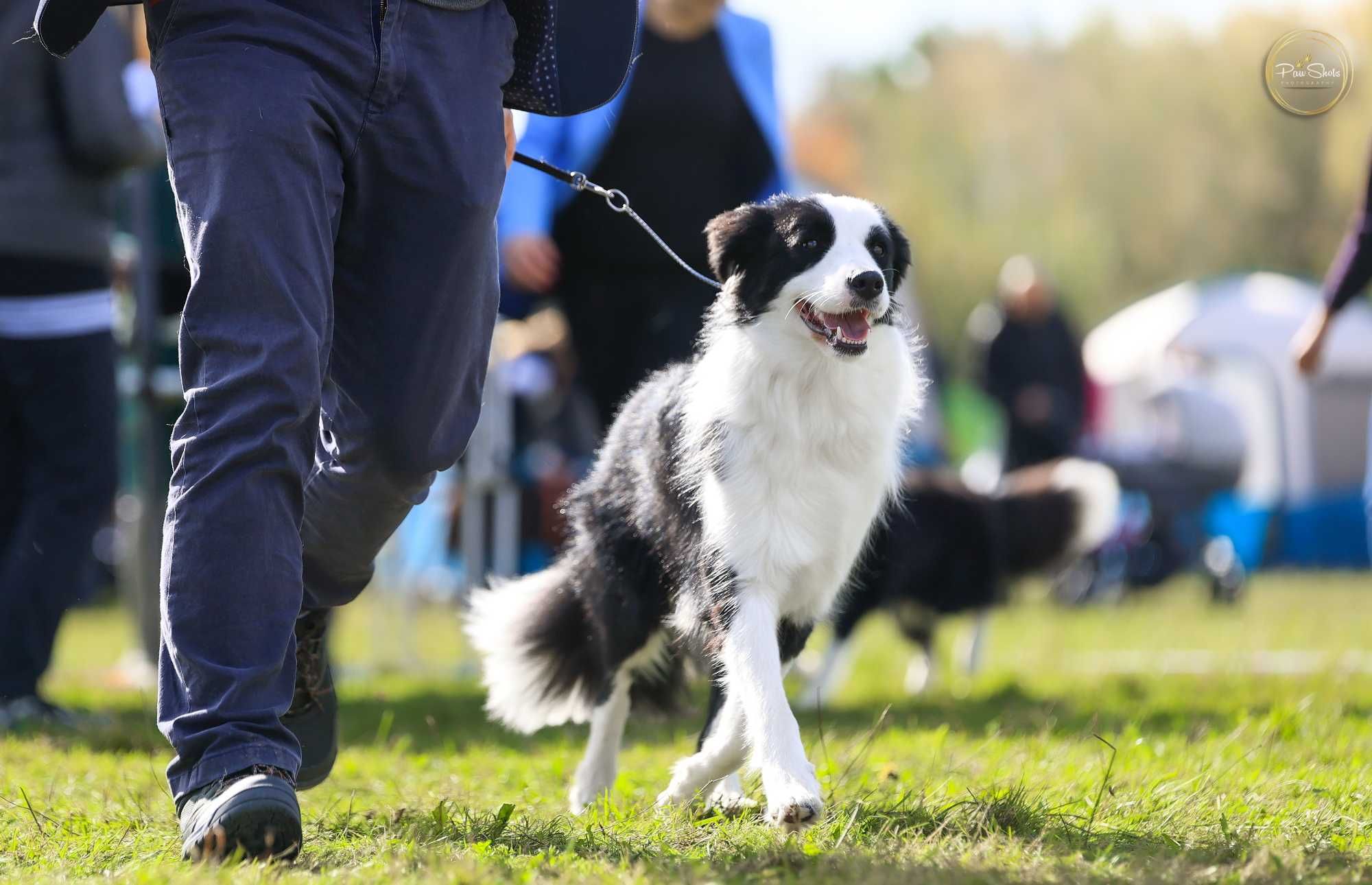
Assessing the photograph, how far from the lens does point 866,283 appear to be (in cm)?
311

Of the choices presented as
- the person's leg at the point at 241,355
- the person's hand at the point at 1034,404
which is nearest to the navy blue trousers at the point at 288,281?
the person's leg at the point at 241,355

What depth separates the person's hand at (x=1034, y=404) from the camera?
Result: 10.9 m

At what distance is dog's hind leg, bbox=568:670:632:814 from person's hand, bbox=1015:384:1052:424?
7857 mm

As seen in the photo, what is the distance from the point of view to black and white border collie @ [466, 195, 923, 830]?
9.82 feet

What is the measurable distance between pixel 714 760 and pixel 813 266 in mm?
1038

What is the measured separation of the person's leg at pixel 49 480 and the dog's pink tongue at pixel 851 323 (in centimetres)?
247

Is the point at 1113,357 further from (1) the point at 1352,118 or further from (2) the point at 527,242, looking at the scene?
(2) the point at 527,242

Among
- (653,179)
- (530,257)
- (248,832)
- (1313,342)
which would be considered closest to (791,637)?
(248,832)

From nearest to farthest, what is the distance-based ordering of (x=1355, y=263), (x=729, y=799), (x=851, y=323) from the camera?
(x=729, y=799), (x=851, y=323), (x=1355, y=263)

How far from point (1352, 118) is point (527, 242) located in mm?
19870

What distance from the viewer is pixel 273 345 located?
237 centimetres

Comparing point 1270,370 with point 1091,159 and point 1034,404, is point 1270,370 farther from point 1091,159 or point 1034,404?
point 1091,159

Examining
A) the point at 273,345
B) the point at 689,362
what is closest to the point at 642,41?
the point at 689,362

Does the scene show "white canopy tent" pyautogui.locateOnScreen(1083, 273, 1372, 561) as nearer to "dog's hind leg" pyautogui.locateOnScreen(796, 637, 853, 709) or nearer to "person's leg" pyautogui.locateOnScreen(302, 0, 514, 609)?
"dog's hind leg" pyautogui.locateOnScreen(796, 637, 853, 709)
